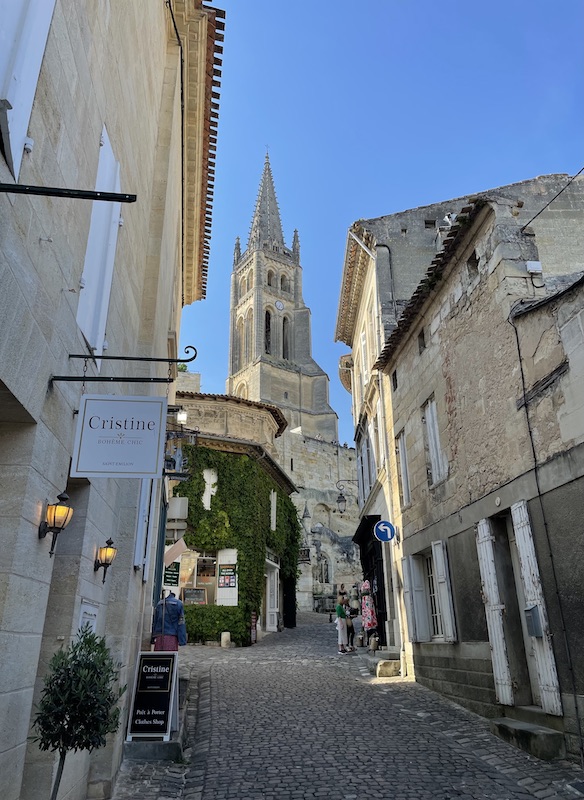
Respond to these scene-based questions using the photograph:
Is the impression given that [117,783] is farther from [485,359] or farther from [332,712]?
[485,359]

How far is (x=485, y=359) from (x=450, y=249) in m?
2.06

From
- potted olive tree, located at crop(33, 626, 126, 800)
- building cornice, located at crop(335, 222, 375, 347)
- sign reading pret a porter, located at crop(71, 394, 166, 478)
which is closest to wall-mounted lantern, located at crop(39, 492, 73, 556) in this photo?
sign reading pret a porter, located at crop(71, 394, 166, 478)

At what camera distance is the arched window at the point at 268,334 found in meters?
63.3

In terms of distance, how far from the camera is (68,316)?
4.25 m

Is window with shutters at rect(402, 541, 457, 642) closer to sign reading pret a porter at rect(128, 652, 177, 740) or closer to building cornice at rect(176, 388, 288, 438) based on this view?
sign reading pret a porter at rect(128, 652, 177, 740)

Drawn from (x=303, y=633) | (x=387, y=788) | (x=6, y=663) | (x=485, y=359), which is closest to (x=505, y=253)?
(x=485, y=359)

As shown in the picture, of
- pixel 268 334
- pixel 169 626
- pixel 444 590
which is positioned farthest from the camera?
pixel 268 334

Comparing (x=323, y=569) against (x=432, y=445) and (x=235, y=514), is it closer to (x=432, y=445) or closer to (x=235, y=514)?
(x=235, y=514)

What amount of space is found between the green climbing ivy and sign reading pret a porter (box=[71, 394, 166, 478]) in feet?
45.1

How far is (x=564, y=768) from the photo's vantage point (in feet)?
17.2

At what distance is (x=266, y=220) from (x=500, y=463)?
232 feet

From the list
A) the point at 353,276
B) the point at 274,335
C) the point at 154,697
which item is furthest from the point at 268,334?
the point at 154,697

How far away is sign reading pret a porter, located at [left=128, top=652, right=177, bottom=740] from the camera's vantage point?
20.3 ft

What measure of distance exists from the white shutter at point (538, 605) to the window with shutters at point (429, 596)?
2.13 m
